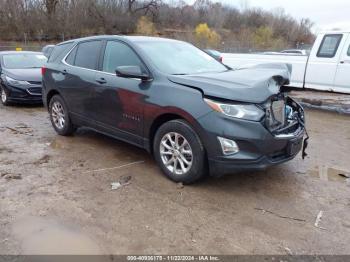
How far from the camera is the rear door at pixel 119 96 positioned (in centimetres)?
473

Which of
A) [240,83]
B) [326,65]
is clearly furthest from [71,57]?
[326,65]

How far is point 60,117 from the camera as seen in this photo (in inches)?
255

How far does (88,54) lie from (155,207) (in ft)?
9.69

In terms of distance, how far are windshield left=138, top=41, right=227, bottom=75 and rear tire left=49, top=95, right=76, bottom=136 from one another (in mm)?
2020

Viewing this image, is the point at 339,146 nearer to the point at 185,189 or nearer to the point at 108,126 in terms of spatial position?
the point at 185,189

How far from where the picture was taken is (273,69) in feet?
15.8

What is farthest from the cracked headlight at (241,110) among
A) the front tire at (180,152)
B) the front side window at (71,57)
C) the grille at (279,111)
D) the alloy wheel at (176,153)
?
the front side window at (71,57)

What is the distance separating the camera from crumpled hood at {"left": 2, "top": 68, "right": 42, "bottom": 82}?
9.29 m

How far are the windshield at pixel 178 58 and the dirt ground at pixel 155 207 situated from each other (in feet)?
4.42

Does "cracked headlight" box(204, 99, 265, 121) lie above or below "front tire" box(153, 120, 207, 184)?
above

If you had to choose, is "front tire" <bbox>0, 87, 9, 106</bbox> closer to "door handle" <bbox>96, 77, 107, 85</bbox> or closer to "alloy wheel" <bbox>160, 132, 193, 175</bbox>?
"door handle" <bbox>96, 77, 107, 85</bbox>

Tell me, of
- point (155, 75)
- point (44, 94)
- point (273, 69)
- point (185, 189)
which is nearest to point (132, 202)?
point (185, 189)

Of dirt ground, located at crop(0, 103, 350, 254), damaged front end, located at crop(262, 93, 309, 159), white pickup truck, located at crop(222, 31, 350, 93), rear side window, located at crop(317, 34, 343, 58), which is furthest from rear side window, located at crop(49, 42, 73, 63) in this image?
rear side window, located at crop(317, 34, 343, 58)

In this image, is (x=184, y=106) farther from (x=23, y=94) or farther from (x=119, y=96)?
(x=23, y=94)
